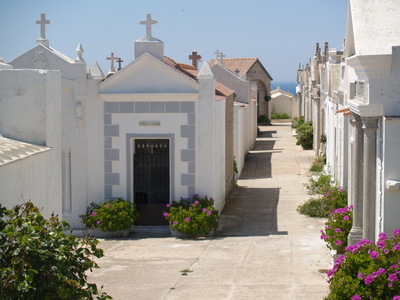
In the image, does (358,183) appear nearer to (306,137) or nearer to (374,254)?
(374,254)

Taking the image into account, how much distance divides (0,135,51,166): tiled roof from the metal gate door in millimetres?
6845

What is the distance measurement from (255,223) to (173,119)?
126 inches

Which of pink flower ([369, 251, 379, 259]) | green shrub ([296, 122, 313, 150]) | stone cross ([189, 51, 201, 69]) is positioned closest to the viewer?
pink flower ([369, 251, 379, 259])

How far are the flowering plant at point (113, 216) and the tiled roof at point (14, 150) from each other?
19.5 feet

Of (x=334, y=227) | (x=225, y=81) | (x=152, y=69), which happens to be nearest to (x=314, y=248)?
(x=334, y=227)

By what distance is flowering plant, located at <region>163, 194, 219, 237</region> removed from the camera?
1468 centimetres

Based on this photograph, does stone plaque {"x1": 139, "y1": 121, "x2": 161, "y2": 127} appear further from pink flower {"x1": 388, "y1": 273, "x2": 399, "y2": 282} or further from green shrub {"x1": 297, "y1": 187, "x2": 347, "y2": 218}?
pink flower {"x1": 388, "y1": 273, "x2": 399, "y2": 282}

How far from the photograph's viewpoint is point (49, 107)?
9234 millimetres

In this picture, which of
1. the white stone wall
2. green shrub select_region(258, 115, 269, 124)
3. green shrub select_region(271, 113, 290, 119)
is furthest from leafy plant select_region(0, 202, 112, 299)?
green shrub select_region(271, 113, 290, 119)

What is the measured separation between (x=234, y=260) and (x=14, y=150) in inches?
205

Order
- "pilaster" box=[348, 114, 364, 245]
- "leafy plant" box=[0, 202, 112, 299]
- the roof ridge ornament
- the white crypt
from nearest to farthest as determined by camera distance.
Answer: "leafy plant" box=[0, 202, 112, 299] < "pilaster" box=[348, 114, 364, 245] < the white crypt < the roof ridge ornament

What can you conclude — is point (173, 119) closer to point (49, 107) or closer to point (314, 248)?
point (314, 248)

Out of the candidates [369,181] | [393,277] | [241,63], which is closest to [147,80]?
[369,181]

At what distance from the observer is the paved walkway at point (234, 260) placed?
10.0m
